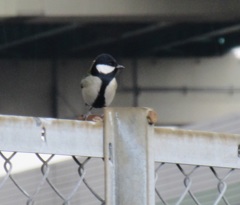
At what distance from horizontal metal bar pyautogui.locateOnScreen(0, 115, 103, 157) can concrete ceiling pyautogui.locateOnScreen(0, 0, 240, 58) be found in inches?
473

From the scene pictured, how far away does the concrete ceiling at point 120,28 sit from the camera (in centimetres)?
1382

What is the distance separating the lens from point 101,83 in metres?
5.26

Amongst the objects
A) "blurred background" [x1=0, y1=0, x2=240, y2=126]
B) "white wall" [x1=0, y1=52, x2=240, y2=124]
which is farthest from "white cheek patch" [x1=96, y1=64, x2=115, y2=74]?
"white wall" [x1=0, y1=52, x2=240, y2=124]

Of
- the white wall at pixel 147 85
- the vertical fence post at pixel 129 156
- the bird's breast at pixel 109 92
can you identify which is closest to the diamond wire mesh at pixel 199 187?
the vertical fence post at pixel 129 156

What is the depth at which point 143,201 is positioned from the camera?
1.66 m

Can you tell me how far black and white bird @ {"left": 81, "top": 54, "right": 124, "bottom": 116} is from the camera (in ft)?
17.0

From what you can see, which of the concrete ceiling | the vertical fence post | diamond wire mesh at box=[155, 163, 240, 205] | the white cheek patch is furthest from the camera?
the concrete ceiling

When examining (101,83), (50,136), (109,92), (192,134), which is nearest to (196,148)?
(192,134)

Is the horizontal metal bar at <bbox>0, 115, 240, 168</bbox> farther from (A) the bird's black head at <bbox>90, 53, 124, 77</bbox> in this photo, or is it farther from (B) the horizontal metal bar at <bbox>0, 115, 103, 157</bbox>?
(A) the bird's black head at <bbox>90, 53, 124, 77</bbox>

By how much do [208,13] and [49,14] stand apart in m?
2.15

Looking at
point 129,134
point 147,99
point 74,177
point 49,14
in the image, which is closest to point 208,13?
point 49,14

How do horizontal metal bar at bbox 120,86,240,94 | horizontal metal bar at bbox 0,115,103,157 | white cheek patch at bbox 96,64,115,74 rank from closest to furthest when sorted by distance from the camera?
1. horizontal metal bar at bbox 0,115,103,157
2. white cheek patch at bbox 96,64,115,74
3. horizontal metal bar at bbox 120,86,240,94

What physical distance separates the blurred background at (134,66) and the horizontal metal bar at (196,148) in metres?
13.9

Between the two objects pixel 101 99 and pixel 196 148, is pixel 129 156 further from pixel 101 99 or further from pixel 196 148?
pixel 101 99
